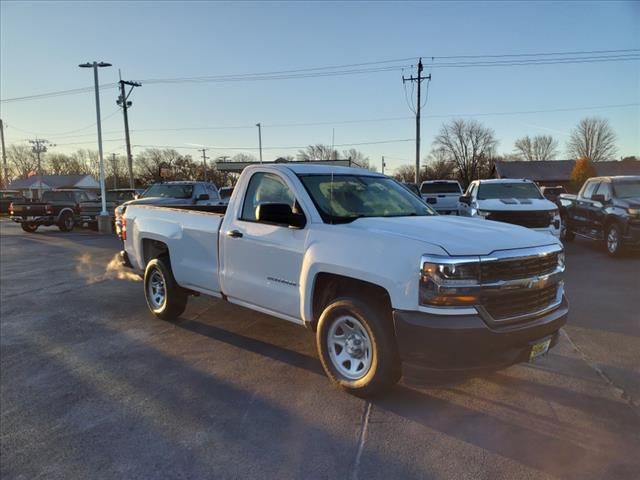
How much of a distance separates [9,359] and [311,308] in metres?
3.42

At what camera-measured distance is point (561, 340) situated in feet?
17.0

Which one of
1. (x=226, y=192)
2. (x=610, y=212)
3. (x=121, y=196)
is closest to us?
(x=610, y=212)

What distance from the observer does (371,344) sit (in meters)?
3.63

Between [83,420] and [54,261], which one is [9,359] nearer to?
[83,420]

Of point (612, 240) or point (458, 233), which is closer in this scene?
point (458, 233)

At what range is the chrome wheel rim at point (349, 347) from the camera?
3.77 metres

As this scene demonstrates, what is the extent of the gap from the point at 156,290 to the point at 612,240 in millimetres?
10184

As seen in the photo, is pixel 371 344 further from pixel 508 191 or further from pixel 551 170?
pixel 551 170

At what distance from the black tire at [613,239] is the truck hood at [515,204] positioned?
143 cm

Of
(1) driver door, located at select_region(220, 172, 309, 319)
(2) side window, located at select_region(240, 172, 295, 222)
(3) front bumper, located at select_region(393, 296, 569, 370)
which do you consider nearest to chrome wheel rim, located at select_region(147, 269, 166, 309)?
(1) driver door, located at select_region(220, 172, 309, 319)

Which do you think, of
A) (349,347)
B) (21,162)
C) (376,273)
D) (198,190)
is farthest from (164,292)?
(21,162)

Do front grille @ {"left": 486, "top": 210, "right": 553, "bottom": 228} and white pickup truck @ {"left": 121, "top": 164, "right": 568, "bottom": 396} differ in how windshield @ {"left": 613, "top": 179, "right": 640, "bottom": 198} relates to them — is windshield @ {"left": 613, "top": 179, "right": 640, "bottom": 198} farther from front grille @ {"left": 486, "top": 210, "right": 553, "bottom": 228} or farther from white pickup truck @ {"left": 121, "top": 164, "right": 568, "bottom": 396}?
white pickup truck @ {"left": 121, "top": 164, "right": 568, "bottom": 396}

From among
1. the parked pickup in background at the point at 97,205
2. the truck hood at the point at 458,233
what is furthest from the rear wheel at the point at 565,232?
the parked pickup in background at the point at 97,205

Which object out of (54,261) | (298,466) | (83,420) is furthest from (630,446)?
(54,261)
